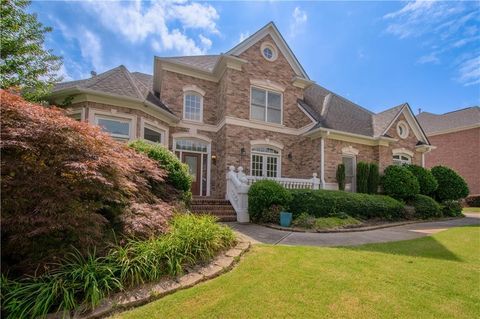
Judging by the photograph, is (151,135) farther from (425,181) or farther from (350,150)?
(425,181)

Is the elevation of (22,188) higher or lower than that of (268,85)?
lower

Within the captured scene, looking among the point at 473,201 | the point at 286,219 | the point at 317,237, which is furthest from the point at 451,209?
the point at 317,237

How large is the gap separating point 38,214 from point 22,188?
43 cm

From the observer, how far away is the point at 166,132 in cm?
1246

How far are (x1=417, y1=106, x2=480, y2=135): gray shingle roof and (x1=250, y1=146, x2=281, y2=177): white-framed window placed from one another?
19.7 m

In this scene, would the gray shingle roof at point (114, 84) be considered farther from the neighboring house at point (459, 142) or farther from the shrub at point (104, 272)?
the neighboring house at point (459, 142)

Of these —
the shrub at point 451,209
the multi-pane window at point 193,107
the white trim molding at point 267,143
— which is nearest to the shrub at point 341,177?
the white trim molding at point 267,143

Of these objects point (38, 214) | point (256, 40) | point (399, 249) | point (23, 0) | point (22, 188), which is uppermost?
point (256, 40)

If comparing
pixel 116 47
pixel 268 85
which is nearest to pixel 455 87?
pixel 268 85

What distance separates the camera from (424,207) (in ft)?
40.1

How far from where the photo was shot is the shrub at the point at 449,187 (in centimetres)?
1444

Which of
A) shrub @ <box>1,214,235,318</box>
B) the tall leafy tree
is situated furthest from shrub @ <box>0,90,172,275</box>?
the tall leafy tree

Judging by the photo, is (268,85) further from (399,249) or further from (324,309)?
(324,309)

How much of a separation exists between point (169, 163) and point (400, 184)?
1185cm
